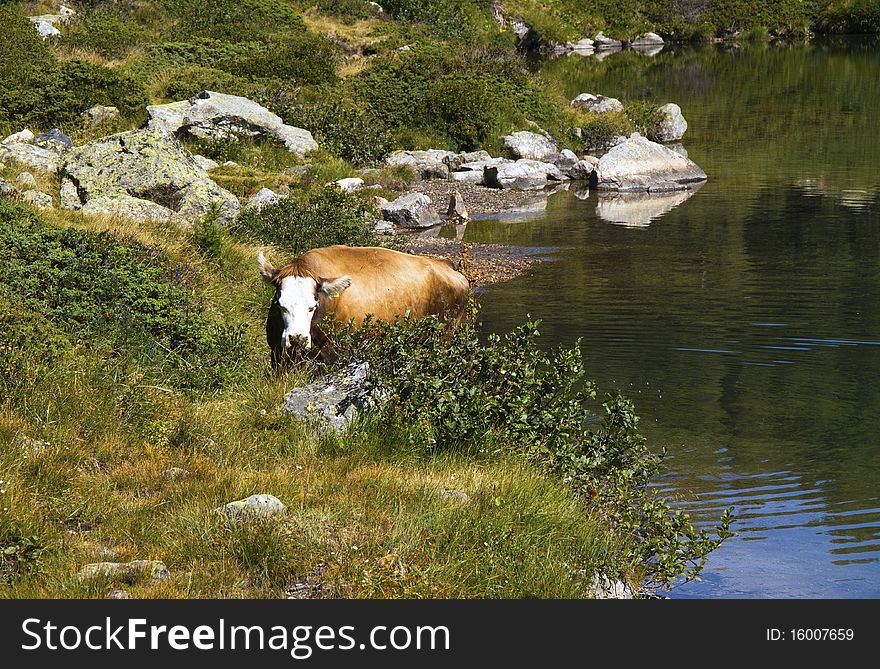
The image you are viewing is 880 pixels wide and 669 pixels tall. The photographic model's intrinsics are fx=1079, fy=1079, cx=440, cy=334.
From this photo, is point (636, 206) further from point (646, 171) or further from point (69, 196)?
point (69, 196)

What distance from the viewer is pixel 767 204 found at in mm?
29719

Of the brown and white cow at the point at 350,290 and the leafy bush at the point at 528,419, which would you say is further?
the brown and white cow at the point at 350,290

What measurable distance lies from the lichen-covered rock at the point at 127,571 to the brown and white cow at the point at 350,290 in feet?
14.2

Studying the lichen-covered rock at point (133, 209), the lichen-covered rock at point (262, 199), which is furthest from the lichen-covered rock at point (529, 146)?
the lichen-covered rock at point (133, 209)

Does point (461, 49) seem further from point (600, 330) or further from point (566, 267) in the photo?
point (600, 330)

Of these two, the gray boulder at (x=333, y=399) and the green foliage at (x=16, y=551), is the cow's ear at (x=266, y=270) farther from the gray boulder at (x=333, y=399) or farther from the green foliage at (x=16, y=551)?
the green foliage at (x=16, y=551)

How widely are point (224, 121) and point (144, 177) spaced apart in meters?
10.7

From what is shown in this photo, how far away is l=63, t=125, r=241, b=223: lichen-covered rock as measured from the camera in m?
20.4

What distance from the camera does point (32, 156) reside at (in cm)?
2300

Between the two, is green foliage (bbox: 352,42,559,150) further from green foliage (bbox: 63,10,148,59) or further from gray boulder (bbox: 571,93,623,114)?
green foliage (bbox: 63,10,148,59)

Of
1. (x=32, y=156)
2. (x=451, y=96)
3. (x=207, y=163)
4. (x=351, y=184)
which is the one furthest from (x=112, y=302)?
(x=451, y=96)

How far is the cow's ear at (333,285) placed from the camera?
10.7 m

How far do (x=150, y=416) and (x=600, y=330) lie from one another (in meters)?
9.82

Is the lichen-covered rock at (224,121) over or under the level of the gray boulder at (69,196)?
over
